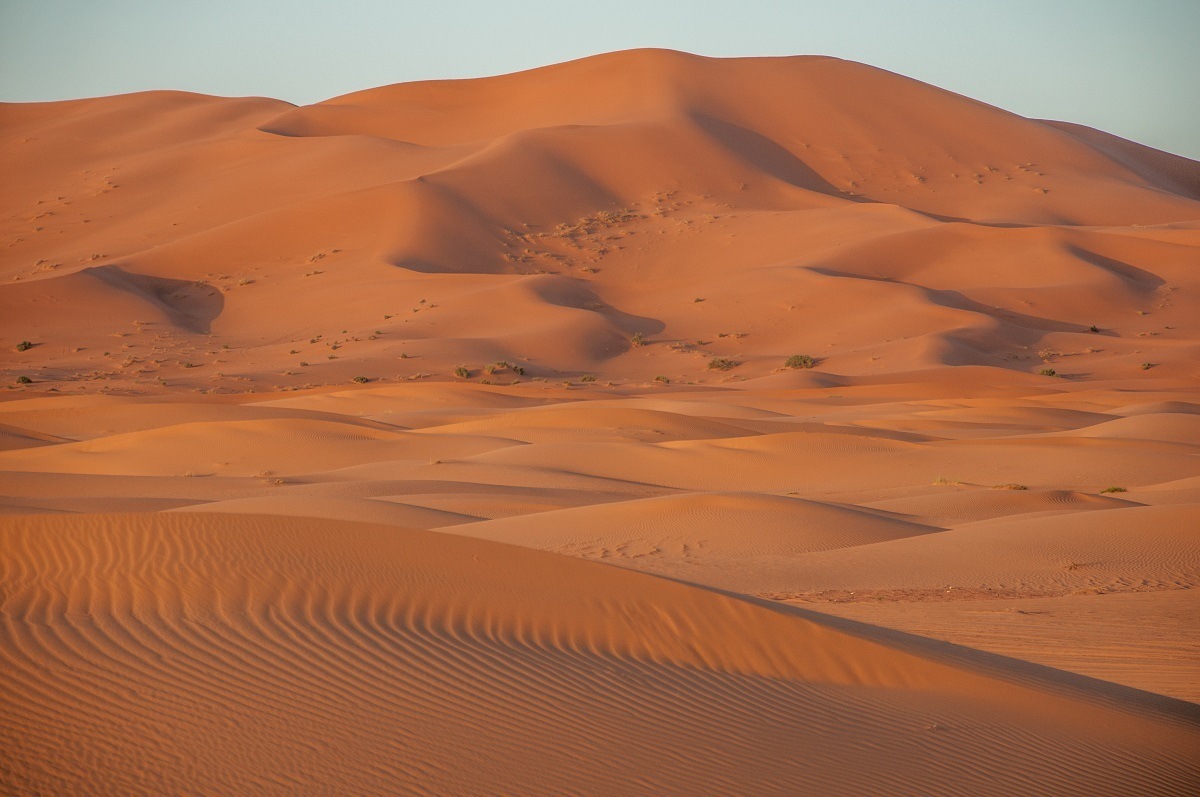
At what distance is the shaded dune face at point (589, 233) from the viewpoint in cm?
4259

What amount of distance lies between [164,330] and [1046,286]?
3840cm

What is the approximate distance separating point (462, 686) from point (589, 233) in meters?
→ 56.6

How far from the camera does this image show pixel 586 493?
16438 mm

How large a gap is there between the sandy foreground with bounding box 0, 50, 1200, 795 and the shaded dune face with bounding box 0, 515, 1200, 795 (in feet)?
0.08

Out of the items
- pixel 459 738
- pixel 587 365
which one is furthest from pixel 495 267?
pixel 459 738

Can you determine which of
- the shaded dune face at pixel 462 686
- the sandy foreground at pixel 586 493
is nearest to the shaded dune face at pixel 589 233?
the sandy foreground at pixel 586 493

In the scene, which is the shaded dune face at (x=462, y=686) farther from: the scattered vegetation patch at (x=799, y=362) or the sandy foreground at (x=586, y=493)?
the scattered vegetation patch at (x=799, y=362)

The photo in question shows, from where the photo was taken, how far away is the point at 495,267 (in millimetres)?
55969

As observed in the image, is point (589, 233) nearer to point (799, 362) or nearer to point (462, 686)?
point (799, 362)

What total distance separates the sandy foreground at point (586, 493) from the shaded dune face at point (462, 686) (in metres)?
0.02

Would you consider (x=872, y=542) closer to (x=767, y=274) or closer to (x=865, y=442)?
(x=865, y=442)

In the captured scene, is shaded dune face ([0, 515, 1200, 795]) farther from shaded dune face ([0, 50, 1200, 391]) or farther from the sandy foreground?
shaded dune face ([0, 50, 1200, 391])

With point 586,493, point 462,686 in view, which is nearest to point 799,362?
point 586,493

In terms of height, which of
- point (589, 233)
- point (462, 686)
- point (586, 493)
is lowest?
point (586, 493)
